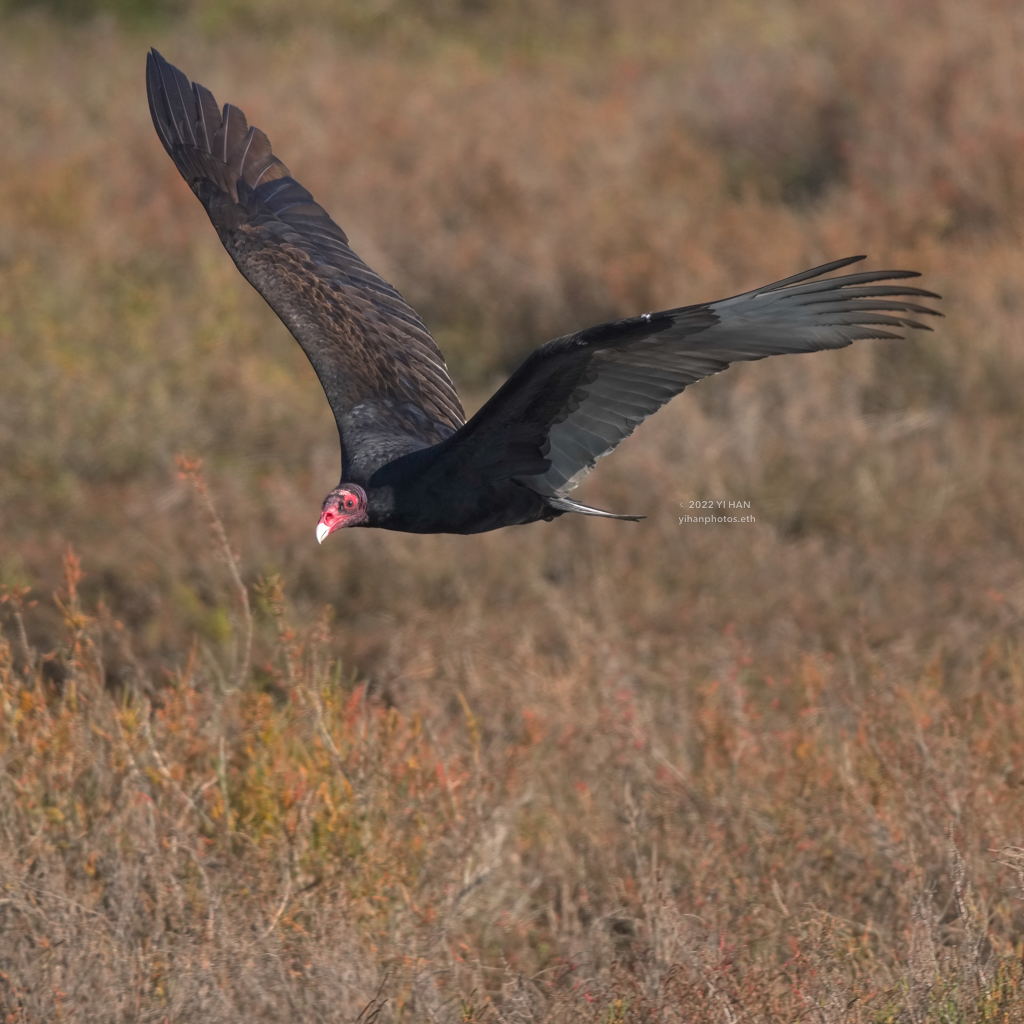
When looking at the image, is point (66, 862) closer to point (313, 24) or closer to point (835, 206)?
point (835, 206)

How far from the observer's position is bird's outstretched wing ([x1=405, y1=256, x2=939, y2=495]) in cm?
336

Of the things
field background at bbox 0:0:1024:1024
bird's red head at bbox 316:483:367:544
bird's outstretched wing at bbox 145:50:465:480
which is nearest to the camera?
field background at bbox 0:0:1024:1024

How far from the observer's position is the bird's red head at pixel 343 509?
3973mm

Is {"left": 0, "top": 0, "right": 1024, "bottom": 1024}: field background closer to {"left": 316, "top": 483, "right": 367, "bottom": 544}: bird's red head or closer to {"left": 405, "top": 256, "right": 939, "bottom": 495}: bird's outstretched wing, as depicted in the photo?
{"left": 316, "top": 483, "right": 367, "bottom": 544}: bird's red head

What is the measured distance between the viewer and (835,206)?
8.84m

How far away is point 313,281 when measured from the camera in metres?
4.99

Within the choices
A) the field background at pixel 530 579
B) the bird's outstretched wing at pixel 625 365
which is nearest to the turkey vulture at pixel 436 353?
the bird's outstretched wing at pixel 625 365

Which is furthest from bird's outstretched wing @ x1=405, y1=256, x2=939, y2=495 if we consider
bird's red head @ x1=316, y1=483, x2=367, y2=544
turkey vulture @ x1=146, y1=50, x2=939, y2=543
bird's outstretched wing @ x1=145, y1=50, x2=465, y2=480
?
bird's outstretched wing @ x1=145, y1=50, x2=465, y2=480

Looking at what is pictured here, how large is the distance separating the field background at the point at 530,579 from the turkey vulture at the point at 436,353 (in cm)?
49

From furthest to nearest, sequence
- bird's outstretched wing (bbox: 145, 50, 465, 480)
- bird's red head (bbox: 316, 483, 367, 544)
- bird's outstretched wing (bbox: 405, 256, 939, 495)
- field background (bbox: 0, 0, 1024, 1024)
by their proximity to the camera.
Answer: bird's outstretched wing (bbox: 145, 50, 465, 480)
bird's red head (bbox: 316, 483, 367, 544)
field background (bbox: 0, 0, 1024, 1024)
bird's outstretched wing (bbox: 405, 256, 939, 495)

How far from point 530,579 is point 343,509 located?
245 centimetres

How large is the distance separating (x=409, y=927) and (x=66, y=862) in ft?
2.96

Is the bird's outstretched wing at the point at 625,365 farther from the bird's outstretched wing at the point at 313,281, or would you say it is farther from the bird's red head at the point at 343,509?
the bird's outstretched wing at the point at 313,281

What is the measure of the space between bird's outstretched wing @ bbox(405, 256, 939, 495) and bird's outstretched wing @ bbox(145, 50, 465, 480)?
567 millimetres
